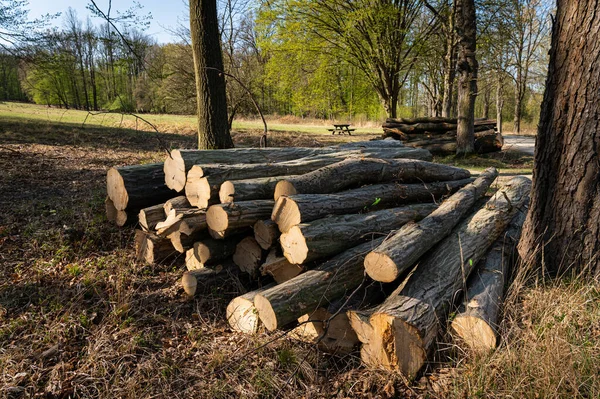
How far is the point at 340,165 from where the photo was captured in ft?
13.7

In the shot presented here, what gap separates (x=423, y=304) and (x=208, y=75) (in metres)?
5.79

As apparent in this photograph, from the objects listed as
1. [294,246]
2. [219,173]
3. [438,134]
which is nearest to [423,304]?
[294,246]

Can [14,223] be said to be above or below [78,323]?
above

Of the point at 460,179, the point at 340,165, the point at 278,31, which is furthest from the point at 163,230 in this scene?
the point at 278,31

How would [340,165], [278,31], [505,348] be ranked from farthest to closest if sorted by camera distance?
[278,31], [340,165], [505,348]

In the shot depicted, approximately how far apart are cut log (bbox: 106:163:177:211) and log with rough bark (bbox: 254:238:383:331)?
8.02 feet

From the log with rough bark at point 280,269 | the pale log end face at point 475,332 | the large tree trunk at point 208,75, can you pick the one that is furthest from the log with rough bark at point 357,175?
the large tree trunk at point 208,75

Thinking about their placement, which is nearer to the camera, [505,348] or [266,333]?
[505,348]

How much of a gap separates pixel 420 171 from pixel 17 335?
4765 millimetres

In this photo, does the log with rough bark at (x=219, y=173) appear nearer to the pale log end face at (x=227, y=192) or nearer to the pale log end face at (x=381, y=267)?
the pale log end face at (x=227, y=192)

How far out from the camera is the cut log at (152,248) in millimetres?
4203

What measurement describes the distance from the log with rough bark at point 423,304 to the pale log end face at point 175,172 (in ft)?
8.90

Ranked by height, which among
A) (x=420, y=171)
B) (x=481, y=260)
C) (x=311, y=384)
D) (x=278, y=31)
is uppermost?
(x=278, y=31)

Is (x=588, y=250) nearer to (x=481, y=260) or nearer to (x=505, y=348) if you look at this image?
(x=481, y=260)
